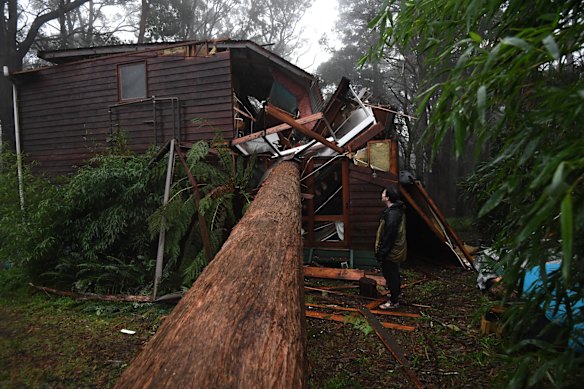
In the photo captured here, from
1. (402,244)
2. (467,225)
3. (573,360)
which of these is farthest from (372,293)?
(467,225)

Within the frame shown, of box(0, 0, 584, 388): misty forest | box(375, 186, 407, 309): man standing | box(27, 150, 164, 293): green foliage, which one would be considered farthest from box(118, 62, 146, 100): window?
box(375, 186, 407, 309): man standing

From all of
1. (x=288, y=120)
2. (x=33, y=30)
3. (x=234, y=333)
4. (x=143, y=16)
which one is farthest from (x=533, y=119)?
(x=143, y=16)

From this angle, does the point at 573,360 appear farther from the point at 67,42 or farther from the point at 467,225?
the point at 67,42

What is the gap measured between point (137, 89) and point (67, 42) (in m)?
12.5

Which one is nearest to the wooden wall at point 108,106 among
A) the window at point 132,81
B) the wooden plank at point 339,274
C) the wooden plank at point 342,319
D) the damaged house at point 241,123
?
the damaged house at point 241,123

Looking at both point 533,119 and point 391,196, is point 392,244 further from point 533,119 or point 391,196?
point 533,119

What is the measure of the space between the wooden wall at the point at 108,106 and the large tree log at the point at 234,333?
750cm

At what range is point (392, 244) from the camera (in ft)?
16.4

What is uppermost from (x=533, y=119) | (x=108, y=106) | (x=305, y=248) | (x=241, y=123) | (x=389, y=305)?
(x=108, y=106)

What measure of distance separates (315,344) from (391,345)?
908 mm

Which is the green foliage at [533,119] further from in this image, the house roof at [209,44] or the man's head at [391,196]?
the house roof at [209,44]

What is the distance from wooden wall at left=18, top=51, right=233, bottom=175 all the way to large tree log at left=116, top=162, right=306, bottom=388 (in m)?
7.50

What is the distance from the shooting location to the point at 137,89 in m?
9.81

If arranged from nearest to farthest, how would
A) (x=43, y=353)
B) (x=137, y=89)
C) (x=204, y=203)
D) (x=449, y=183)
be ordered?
1. (x=43, y=353)
2. (x=204, y=203)
3. (x=137, y=89)
4. (x=449, y=183)
